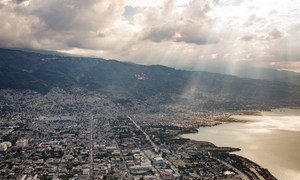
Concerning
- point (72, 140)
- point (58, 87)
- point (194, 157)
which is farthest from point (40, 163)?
point (58, 87)

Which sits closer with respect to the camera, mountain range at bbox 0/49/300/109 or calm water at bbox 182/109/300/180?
calm water at bbox 182/109/300/180

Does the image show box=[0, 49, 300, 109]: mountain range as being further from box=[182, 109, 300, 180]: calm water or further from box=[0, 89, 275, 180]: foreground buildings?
box=[182, 109, 300, 180]: calm water

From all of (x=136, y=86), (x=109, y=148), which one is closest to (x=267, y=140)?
(x=109, y=148)

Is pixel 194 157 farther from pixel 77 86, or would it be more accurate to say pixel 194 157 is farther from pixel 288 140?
pixel 77 86

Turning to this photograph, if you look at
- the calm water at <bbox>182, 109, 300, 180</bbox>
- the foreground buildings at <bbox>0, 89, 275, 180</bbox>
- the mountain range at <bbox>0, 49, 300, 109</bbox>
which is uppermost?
the mountain range at <bbox>0, 49, 300, 109</bbox>

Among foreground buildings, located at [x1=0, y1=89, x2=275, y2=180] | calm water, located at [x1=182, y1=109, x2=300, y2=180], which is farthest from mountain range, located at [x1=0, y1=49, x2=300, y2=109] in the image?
calm water, located at [x1=182, y1=109, x2=300, y2=180]

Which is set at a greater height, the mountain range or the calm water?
the mountain range

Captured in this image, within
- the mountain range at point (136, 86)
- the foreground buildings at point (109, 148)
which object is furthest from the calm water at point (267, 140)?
the mountain range at point (136, 86)

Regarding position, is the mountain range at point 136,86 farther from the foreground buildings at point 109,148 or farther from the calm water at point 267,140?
the calm water at point 267,140
